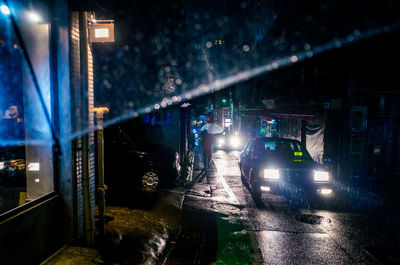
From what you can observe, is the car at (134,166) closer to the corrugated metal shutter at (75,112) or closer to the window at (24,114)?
the window at (24,114)

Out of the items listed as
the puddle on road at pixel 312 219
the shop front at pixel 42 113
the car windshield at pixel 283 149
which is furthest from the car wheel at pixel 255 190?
the shop front at pixel 42 113

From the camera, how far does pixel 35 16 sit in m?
4.38

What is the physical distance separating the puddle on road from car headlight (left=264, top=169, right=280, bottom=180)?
4.25 feet

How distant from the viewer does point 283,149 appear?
30.9 ft

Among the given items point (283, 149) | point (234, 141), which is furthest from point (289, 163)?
point (234, 141)

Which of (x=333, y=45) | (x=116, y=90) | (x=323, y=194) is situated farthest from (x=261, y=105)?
(x=323, y=194)

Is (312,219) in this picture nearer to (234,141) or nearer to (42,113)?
(42,113)

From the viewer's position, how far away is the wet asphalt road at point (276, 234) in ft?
15.9

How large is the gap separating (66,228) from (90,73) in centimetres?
310

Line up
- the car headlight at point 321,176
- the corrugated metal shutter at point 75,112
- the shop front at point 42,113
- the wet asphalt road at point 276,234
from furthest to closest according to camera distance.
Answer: the car headlight at point 321,176, the wet asphalt road at point 276,234, the corrugated metal shutter at point 75,112, the shop front at point 42,113

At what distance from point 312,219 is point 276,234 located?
161cm

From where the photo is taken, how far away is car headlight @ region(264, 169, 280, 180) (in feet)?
25.5

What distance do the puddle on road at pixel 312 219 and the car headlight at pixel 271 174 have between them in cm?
129

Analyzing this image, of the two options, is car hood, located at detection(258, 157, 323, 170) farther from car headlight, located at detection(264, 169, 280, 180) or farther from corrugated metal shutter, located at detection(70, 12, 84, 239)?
corrugated metal shutter, located at detection(70, 12, 84, 239)
